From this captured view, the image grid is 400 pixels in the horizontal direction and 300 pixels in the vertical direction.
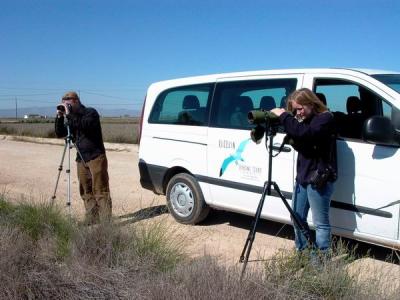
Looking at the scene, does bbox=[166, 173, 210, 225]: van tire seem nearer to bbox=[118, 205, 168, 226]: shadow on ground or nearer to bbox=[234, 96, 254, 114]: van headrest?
bbox=[118, 205, 168, 226]: shadow on ground

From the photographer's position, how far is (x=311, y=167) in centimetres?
475

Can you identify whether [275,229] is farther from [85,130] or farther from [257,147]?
[85,130]

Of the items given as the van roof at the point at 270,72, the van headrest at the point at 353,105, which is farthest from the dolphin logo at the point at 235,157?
the van headrest at the point at 353,105

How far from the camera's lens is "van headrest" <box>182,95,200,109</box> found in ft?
22.6

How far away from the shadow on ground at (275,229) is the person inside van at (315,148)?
2.91 feet

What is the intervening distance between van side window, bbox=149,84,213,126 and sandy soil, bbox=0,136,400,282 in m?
1.38

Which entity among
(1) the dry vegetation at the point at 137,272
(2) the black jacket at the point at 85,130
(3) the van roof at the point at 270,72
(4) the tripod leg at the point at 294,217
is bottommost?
(1) the dry vegetation at the point at 137,272

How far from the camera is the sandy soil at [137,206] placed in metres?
5.75

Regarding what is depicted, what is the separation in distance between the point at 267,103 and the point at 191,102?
1.35m

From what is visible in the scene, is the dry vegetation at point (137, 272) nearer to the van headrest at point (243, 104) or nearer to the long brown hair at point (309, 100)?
the long brown hair at point (309, 100)

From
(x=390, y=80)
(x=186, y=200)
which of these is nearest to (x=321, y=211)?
(x=390, y=80)

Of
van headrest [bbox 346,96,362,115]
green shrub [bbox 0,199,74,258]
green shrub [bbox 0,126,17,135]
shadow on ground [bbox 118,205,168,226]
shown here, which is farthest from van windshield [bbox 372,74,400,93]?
green shrub [bbox 0,126,17,135]

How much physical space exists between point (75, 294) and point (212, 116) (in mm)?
3363

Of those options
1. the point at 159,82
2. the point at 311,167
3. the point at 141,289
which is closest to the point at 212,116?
the point at 159,82
